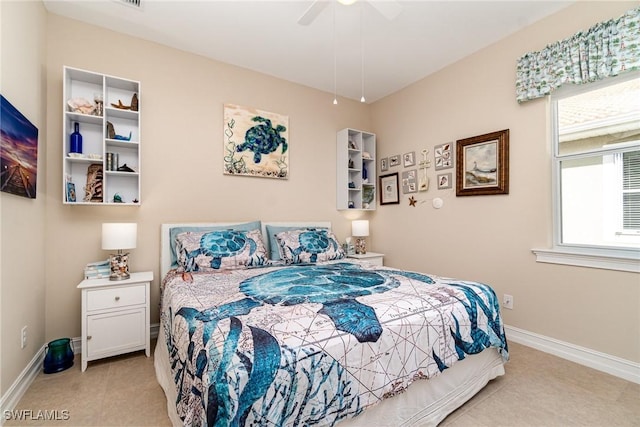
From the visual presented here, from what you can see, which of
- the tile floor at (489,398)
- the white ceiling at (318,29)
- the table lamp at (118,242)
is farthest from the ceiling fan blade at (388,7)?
the tile floor at (489,398)

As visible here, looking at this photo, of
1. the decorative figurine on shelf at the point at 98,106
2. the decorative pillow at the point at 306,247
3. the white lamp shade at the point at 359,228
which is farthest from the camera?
the white lamp shade at the point at 359,228

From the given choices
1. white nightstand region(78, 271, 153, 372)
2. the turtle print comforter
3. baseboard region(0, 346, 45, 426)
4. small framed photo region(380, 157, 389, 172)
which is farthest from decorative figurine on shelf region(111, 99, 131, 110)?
small framed photo region(380, 157, 389, 172)

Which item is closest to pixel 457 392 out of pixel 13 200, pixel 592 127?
pixel 592 127

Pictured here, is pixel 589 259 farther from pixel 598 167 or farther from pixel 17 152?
pixel 17 152

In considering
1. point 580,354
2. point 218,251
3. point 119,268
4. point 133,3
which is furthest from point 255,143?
point 580,354

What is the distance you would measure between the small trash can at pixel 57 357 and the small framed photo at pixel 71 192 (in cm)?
111

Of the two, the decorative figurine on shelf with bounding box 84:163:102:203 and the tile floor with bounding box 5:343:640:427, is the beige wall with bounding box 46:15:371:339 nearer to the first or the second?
the decorative figurine on shelf with bounding box 84:163:102:203

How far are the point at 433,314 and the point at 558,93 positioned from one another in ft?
7.61

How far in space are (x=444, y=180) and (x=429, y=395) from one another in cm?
241

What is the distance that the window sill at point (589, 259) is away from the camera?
6.81 ft

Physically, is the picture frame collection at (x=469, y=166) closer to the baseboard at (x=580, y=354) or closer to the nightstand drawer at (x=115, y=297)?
the baseboard at (x=580, y=354)

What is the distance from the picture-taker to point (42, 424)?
1.59 meters

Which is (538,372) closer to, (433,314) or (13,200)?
(433,314)

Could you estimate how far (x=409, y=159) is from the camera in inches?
148
